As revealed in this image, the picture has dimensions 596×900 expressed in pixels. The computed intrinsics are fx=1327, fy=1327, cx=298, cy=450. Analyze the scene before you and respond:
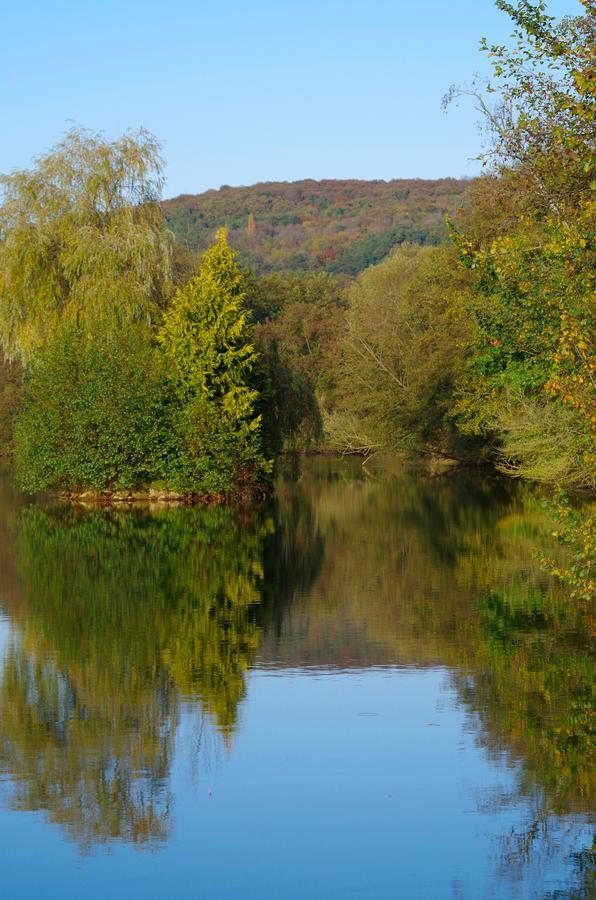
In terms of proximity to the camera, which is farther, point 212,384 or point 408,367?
point 408,367

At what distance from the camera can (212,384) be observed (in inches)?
1399

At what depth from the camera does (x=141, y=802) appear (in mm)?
8430

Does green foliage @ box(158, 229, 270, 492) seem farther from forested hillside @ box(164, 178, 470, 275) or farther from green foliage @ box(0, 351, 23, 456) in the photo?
forested hillside @ box(164, 178, 470, 275)

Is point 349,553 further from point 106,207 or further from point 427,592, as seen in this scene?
point 106,207

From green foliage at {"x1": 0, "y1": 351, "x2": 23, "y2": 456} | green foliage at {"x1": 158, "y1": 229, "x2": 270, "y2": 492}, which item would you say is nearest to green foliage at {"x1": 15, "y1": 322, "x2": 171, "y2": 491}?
green foliage at {"x1": 158, "y1": 229, "x2": 270, "y2": 492}

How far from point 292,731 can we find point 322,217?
156 m

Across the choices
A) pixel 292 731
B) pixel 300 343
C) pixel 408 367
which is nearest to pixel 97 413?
pixel 408 367

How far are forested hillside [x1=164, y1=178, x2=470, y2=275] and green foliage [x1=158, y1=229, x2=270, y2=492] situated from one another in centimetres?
8270

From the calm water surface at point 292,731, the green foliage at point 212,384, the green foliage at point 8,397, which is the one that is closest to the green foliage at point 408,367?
the green foliage at point 212,384

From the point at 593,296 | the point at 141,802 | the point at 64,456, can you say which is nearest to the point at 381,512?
the point at 64,456

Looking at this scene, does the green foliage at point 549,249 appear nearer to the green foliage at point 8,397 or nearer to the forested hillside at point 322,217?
the green foliage at point 8,397

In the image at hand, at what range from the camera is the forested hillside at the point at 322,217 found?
129250mm

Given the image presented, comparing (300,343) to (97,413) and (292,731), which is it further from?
(292,731)

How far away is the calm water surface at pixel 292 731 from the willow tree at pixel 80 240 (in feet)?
A: 51.7
